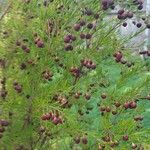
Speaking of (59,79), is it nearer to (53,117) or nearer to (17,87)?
(17,87)

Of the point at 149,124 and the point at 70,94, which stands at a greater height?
the point at 70,94

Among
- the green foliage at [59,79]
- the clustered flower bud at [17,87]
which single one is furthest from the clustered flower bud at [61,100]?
the clustered flower bud at [17,87]

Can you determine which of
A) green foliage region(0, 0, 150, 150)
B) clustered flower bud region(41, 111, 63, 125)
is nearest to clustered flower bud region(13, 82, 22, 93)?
green foliage region(0, 0, 150, 150)

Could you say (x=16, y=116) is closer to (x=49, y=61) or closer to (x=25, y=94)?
(x=25, y=94)

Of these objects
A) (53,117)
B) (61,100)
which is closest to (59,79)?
(61,100)

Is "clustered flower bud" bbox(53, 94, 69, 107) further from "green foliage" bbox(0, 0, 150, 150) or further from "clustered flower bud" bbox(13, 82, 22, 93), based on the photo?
"clustered flower bud" bbox(13, 82, 22, 93)

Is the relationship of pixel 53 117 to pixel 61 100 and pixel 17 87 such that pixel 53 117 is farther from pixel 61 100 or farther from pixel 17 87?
pixel 17 87

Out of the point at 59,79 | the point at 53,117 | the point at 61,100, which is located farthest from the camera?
the point at 59,79

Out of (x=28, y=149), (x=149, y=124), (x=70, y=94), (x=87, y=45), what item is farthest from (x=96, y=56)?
(x=149, y=124)

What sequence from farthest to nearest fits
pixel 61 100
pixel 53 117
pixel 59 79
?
1. pixel 59 79
2. pixel 61 100
3. pixel 53 117

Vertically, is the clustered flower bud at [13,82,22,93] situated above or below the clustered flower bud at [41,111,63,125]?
above

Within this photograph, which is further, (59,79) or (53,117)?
(59,79)
